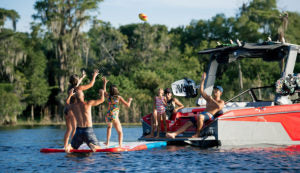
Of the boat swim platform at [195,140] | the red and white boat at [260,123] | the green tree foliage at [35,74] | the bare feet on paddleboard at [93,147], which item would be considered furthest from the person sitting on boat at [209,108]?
the green tree foliage at [35,74]

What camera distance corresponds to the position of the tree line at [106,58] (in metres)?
41.6

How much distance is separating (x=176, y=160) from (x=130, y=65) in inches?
1554

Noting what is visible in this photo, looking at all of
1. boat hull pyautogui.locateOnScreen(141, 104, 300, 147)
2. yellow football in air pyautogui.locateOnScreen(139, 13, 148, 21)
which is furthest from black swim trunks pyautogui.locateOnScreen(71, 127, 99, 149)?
Answer: yellow football in air pyautogui.locateOnScreen(139, 13, 148, 21)

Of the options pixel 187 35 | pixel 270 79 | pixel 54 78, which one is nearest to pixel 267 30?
pixel 270 79

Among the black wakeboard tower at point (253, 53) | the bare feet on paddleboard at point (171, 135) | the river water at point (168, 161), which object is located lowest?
the river water at point (168, 161)

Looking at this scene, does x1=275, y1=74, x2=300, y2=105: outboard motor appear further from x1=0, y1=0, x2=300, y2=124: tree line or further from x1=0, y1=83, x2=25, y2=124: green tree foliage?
x1=0, y1=83, x2=25, y2=124: green tree foliage

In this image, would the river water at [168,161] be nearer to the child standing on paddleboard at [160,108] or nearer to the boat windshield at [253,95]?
the child standing on paddleboard at [160,108]

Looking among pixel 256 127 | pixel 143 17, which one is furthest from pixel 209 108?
pixel 143 17

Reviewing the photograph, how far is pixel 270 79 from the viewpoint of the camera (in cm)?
4609

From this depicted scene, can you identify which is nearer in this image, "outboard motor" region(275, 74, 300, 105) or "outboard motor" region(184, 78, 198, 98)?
"outboard motor" region(275, 74, 300, 105)

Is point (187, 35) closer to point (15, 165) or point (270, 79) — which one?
point (270, 79)

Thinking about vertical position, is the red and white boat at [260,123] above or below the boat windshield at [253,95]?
below

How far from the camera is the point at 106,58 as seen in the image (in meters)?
50.5

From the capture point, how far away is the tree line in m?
41.6
